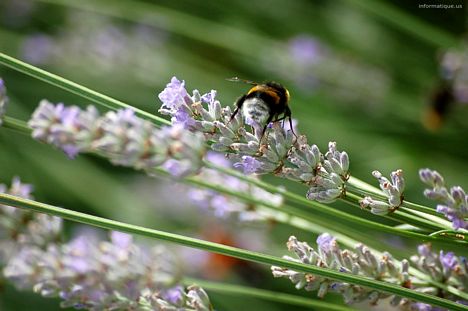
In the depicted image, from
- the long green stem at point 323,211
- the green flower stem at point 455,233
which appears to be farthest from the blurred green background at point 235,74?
the green flower stem at point 455,233

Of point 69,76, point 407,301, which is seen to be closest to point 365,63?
point 69,76

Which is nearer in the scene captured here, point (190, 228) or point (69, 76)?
point (190, 228)

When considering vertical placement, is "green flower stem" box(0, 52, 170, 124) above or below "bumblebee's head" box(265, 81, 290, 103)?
below

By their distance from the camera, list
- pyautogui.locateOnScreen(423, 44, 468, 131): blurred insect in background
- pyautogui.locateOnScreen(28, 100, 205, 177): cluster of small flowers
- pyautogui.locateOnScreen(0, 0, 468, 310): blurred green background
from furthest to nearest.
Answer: pyautogui.locateOnScreen(0, 0, 468, 310): blurred green background < pyautogui.locateOnScreen(423, 44, 468, 131): blurred insect in background < pyautogui.locateOnScreen(28, 100, 205, 177): cluster of small flowers

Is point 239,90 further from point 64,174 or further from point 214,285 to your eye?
point 214,285

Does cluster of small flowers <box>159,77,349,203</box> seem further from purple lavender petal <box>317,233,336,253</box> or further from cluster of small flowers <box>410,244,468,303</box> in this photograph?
cluster of small flowers <box>410,244,468,303</box>

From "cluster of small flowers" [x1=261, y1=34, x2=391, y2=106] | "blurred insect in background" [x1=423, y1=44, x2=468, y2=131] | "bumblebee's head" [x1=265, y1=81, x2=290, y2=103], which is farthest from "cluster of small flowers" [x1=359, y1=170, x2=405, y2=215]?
"cluster of small flowers" [x1=261, y1=34, x2=391, y2=106]
